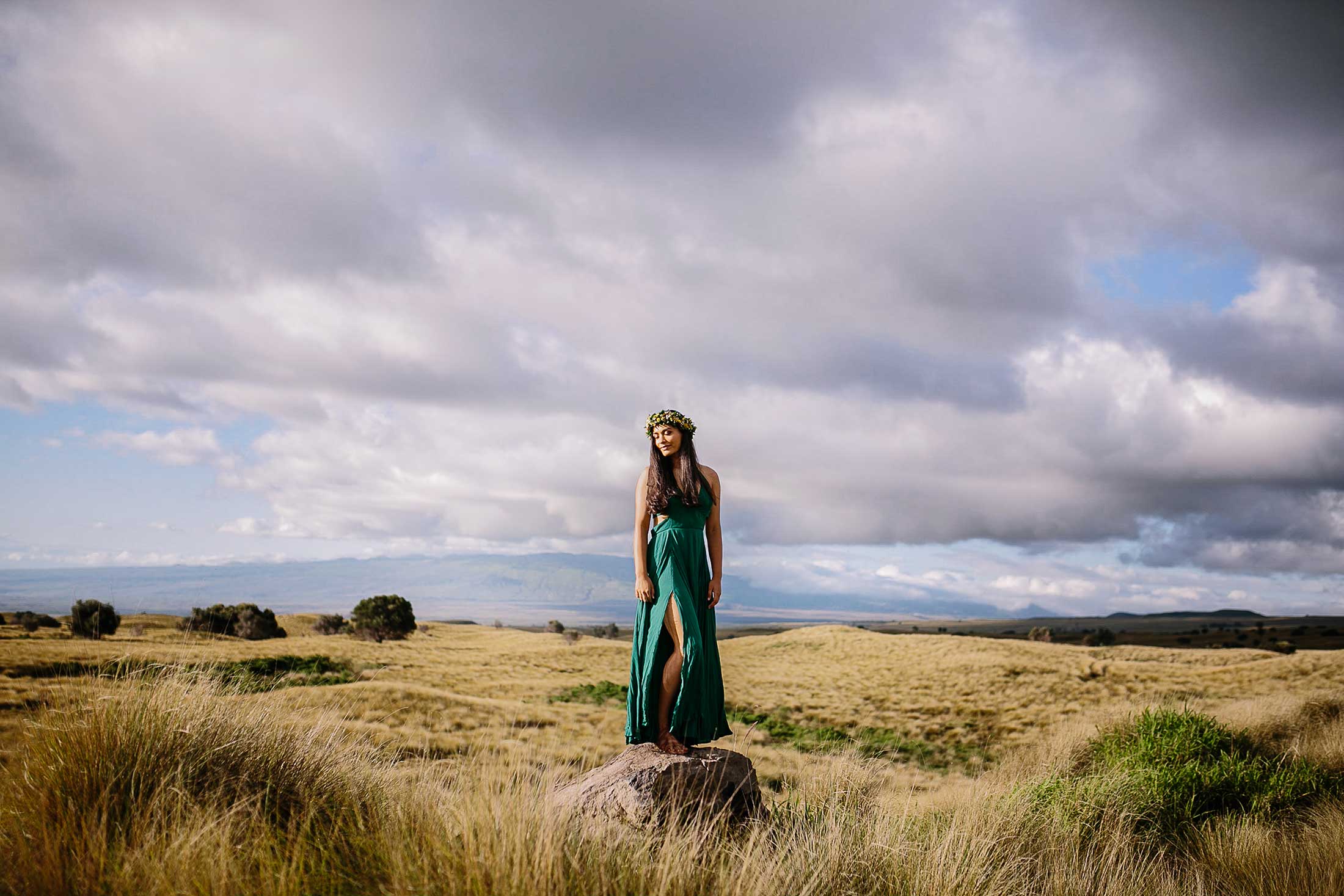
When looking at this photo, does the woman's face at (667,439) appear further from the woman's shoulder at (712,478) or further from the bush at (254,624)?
the bush at (254,624)

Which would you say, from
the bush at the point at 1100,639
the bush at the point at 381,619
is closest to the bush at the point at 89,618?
the bush at the point at 381,619

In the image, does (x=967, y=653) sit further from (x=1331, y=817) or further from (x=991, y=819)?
(x=991, y=819)

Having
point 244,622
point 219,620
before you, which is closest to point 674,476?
point 219,620

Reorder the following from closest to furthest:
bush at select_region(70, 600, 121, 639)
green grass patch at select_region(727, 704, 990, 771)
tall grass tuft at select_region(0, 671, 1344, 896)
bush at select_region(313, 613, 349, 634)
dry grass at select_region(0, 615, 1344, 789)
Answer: tall grass tuft at select_region(0, 671, 1344, 896)
dry grass at select_region(0, 615, 1344, 789)
green grass patch at select_region(727, 704, 990, 771)
bush at select_region(70, 600, 121, 639)
bush at select_region(313, 613, 349, 634)

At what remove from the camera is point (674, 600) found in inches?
295

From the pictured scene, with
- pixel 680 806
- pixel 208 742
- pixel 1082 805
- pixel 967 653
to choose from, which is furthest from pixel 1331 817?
pixel 967 653

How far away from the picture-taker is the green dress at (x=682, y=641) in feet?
24.2

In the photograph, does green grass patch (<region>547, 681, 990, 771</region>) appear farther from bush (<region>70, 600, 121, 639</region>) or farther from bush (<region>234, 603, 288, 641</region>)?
bush (<region>234, 603, 288, 641</region>)

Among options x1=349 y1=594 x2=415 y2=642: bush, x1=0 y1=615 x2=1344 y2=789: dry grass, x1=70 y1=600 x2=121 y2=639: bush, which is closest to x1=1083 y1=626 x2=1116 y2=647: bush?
x1=0 y1=615 x2=1344 y2=789: dry grass

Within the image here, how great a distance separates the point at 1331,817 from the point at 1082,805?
4.35 metres

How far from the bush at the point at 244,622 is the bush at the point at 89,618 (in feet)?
16.0

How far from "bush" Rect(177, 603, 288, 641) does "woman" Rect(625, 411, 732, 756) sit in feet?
157

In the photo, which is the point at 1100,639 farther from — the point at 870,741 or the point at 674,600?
the point at 674,600

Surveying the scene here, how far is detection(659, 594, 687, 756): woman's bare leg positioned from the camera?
738 cm
